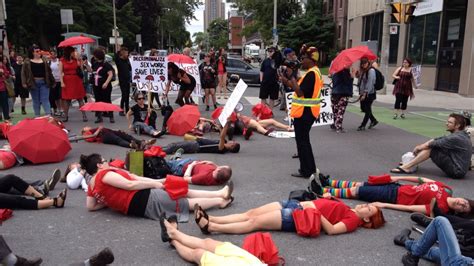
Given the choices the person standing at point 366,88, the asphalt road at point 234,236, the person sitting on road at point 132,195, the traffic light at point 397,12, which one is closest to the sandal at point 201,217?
the asphalt road at point 234,236

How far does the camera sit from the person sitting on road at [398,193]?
5023 millimetres

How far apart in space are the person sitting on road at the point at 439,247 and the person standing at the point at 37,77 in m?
9.89

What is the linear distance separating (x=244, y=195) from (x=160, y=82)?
21.8 ft

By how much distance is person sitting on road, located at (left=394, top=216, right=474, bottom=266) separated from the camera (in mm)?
3504

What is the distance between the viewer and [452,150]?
21.9 ft

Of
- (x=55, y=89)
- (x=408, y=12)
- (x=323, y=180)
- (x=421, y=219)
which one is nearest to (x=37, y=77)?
(x=55, y=89)

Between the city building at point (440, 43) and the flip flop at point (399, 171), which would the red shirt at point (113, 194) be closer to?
the flip flop at point (399, 171)

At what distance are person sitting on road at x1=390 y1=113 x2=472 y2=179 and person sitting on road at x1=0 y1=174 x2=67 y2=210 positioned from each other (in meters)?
5.29

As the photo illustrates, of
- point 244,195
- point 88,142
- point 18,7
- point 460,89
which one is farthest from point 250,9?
point 244,195

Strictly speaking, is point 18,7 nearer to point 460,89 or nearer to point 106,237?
point 460,89

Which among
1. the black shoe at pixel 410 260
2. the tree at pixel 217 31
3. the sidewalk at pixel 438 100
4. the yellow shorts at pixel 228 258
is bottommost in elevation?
the sidewalk at pixel 438 100

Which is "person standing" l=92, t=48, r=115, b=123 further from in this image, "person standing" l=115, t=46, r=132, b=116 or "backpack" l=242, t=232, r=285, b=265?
"backpack" l=242, t=232, r=285, b=265

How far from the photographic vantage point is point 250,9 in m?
49.2

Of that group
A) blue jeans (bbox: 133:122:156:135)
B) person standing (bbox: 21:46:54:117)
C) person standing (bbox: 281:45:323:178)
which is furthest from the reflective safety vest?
person standing (bbox: 21:46:54:117)
